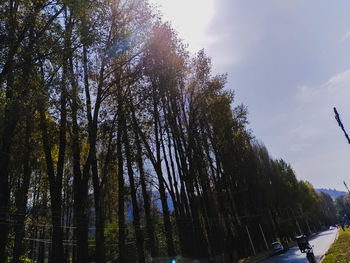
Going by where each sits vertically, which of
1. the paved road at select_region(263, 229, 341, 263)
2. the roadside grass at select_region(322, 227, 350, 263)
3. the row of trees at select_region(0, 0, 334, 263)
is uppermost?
the row of trees at select_region(0, 0, 334, 263)

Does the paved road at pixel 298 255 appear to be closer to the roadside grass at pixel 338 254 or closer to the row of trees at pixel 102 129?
the roadside grass at pixel 338 254

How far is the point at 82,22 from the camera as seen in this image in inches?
433

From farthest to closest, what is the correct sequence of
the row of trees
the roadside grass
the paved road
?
the paved road, the roadside grass, the row of trees

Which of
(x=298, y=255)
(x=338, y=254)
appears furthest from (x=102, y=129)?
(x=298, y=255)

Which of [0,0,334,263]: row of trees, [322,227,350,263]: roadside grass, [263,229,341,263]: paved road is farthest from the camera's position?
[263,229,341,263]: paved road

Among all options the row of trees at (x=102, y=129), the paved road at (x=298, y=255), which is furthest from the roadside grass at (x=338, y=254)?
the row of trees at (x=102, y=129)

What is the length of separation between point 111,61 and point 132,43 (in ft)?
5.63

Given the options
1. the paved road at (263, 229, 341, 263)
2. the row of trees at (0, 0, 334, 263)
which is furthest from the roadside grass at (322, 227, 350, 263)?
the row of trees at (0, 0, 334, 263)

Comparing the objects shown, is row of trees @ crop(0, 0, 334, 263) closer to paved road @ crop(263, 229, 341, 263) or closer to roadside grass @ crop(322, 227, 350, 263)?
paved road @ crop(263, 229, 341, 263)

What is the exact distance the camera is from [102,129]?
527 inches

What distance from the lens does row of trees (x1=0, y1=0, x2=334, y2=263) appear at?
975 cm

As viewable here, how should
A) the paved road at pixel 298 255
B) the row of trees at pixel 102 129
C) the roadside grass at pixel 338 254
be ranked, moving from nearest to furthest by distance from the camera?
1. the row of trees at pixel 102 129
2. the roadside grass at pixel 338 254
3. the paved road at pixel 298 255

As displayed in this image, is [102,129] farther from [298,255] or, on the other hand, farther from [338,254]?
[298,255]

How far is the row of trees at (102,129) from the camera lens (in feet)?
32.0
